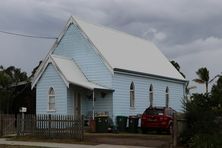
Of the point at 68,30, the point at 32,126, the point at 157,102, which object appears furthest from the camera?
the point at 157,102

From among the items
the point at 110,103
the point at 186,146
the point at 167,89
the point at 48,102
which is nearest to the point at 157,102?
the point at 167,89

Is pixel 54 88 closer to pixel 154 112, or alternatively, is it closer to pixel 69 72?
pixel 69 72

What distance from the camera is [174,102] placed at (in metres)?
44.9

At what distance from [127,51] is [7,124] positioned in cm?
1398

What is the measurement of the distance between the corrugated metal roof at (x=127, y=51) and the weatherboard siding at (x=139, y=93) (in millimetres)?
733

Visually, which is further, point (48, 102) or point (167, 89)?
point (167, 89)

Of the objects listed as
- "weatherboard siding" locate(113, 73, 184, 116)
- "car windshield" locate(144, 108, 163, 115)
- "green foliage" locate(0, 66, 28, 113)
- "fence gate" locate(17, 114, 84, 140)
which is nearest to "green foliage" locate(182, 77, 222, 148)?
"fence gate" locate(17, 114, 84, 140)

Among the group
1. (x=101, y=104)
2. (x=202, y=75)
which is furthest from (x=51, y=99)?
(x=202, y=75)

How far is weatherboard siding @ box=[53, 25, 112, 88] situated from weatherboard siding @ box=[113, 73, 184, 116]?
987 millimetres

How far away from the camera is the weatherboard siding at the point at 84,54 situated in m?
35.1

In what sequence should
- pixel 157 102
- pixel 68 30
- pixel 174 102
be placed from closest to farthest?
A: pixel 68 30 → pixel 157 102 → pixel 174 102

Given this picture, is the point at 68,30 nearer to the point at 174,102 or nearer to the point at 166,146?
the point at 174,102

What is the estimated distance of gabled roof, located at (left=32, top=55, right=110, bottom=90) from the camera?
3331cm

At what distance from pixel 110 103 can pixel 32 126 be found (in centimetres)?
895
